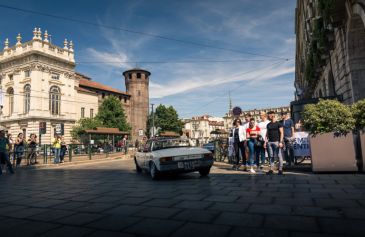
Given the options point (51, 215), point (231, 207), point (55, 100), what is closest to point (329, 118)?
point (231, 207)

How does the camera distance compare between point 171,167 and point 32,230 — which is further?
point 171,167

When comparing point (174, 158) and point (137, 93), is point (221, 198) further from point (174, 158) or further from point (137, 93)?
point (137, 93)

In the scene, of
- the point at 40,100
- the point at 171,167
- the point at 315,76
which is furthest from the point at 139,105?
the point at 171,167

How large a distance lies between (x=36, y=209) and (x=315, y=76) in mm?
19608

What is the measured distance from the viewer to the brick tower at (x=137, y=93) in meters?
70.3

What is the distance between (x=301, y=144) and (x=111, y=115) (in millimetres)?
43896

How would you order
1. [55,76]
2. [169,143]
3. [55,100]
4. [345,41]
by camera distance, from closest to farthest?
[169,143], [345,41], [55,76], [55,100]

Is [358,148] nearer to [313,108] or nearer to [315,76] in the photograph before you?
[313,108]

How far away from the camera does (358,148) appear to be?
22.8ft

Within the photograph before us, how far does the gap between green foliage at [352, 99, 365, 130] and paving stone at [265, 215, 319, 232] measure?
4871mm

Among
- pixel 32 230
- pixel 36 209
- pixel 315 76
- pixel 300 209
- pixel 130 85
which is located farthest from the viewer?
pixel 130 85

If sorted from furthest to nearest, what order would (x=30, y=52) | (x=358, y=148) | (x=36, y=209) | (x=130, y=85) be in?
(x=130, y=85) → (x=30, y=52) → (x=358, y=148) → (x=36, y=209)

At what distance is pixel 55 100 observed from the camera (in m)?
44.7

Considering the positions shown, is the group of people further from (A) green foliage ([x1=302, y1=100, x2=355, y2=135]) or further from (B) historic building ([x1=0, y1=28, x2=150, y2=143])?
(B) historic building ([x1=0, y1=28, x2=150, y2=143])
